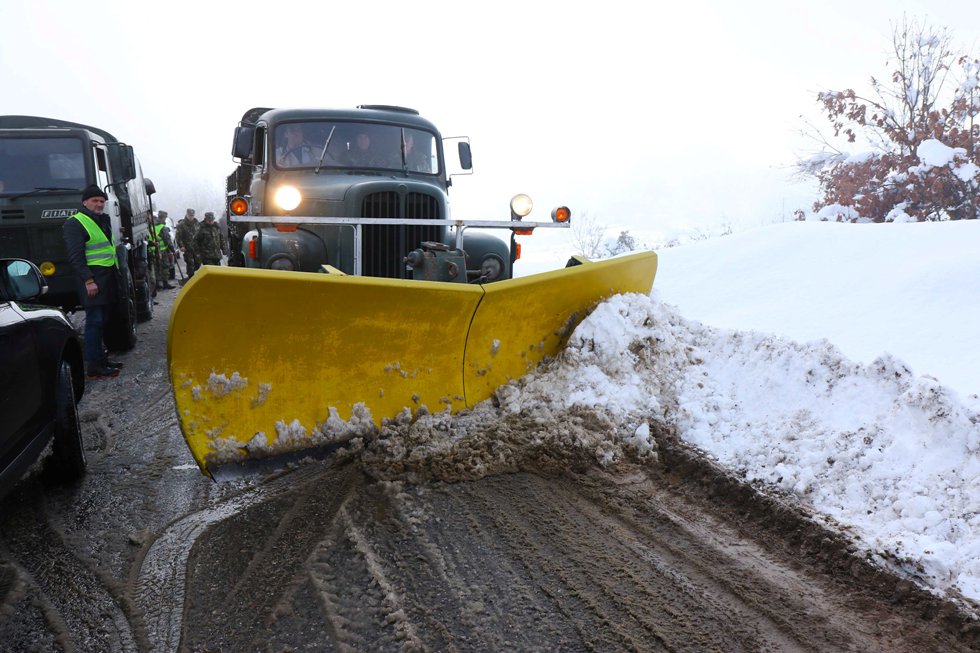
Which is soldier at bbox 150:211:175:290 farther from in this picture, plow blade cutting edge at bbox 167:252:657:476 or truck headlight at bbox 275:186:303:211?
plow blade cutting edge at bbox 167:252:657:476

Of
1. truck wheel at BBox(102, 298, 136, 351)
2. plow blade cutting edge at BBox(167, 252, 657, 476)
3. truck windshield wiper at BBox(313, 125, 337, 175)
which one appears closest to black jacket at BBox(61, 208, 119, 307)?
truck wheel at BBox(102, 298, 136, 351)

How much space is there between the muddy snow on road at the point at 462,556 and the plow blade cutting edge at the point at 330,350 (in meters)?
0.21

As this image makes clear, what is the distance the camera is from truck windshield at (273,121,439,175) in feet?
21.5

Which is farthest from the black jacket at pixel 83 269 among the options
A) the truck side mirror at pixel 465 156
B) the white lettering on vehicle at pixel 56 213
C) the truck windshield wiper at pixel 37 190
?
the truck side mirror at pixel 465 156

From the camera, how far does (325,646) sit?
244cm

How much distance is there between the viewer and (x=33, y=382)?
11.8ft

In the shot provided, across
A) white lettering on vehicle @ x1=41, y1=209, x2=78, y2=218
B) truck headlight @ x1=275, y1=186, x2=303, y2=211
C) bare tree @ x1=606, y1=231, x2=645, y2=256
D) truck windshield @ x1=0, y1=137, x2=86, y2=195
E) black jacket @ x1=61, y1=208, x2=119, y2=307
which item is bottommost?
bare tree @ x1=606, y1=231, x2=645, y2=256

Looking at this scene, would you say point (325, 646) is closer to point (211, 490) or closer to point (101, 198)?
point (211, 490)

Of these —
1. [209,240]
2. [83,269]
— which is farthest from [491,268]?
[209,240]

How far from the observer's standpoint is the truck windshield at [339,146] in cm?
656

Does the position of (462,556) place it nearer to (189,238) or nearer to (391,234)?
(391,234)

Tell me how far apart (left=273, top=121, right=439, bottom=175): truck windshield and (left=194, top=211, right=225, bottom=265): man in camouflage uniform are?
8.20 m

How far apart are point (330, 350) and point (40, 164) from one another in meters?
6.12

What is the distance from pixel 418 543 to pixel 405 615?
52cm
